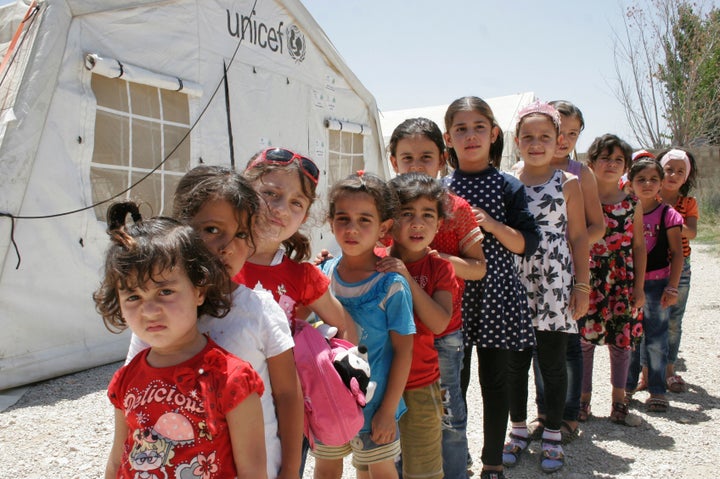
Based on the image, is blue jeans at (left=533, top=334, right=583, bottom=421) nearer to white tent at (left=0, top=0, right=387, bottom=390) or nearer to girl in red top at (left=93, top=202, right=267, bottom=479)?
girl in red top at (left=93, top=202, right=267, bottom=479)

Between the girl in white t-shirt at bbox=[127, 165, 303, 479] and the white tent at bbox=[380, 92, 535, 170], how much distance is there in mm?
11276

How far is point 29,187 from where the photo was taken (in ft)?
12.2

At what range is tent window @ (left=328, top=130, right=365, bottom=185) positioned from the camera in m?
6.80

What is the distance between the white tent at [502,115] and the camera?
40.2ft

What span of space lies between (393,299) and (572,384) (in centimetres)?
184

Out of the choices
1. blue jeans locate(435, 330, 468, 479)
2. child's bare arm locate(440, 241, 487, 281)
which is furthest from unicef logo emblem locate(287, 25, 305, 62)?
blue jeans locate(435, 330, 468, 479)

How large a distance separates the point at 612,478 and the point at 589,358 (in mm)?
894

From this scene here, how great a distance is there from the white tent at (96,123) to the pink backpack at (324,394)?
304cm

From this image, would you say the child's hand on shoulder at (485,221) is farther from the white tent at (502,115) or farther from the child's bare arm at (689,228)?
the white tent at (502,115)

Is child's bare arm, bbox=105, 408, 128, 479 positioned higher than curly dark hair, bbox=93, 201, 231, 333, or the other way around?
curly dark hair, bbox=93, 201, 231, 333

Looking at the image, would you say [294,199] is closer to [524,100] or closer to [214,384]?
[214,384]

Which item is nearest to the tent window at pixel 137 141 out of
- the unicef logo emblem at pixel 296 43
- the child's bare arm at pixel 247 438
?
the unicef logo emblem at pixel 296 43

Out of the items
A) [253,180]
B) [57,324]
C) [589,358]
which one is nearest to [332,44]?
[57,324]

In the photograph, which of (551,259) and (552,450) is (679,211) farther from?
(552,450)
